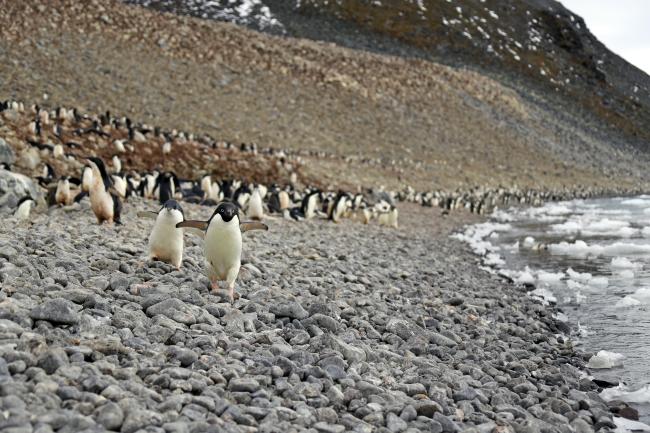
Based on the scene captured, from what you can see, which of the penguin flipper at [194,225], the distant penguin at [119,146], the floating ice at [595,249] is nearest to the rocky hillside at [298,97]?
the distant penguin at [119,146]

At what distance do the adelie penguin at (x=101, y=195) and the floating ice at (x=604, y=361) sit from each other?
25.0 feet

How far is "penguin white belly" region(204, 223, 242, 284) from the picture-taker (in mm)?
6648

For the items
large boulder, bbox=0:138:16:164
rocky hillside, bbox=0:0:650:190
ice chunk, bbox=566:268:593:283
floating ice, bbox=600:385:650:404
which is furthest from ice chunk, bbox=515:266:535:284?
rocky hillside, bbox=0:0:650:190

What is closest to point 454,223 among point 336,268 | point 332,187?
point 332,187

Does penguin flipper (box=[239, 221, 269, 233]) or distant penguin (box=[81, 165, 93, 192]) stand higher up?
penguin flipper (box=[239, 221, 269, 233])

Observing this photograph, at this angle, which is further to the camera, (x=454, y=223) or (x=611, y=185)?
(x=611, y=185)

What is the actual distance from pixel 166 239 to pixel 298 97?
1256 inches

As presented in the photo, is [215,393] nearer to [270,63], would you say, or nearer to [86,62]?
[86,62]

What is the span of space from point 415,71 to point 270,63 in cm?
1391

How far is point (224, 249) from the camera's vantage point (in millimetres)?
6641

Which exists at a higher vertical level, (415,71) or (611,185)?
(415,71)

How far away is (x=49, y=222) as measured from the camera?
1016 centimetres

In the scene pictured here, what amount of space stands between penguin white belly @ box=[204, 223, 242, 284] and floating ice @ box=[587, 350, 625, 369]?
160 inches

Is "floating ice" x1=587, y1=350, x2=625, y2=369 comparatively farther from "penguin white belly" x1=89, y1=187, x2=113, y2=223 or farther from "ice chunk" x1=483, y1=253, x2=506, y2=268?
"penguin white belly" x1=89, y1=187, x2=113, y2=223
